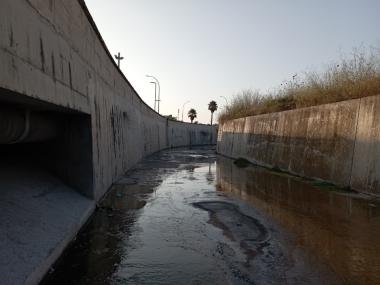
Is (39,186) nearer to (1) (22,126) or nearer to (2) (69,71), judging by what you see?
(1) (22,126)

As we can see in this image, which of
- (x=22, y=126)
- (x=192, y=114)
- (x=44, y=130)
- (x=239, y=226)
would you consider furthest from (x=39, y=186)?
(x=192, y=114)

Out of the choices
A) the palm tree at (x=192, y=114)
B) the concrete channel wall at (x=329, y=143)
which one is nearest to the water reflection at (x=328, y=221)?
the concrete channel wall at (x=329, y=143)

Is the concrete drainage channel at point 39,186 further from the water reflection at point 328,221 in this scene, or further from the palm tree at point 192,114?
the palm tree at point 192,114

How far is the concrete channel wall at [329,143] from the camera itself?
1195 cm

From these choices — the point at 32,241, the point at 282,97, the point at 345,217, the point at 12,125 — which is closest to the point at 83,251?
the point at 32,241

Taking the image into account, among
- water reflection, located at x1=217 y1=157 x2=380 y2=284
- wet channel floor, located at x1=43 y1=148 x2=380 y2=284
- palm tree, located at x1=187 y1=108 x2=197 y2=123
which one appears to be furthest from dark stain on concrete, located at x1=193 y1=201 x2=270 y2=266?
palm tree, located at x1=187 y1=108 x2=197 y2=123

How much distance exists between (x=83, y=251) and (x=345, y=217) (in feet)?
17.5

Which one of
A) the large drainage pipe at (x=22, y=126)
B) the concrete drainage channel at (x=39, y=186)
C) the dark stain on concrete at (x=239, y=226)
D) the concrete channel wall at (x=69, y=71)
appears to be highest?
the concrete channel wall at (x=69, y=71)

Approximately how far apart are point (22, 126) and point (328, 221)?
5.72m

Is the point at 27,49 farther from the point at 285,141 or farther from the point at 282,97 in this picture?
the point at 282,97

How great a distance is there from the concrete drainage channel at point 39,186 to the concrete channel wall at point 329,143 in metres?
7.51

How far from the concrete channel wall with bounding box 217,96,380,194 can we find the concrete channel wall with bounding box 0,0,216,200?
6.91 m

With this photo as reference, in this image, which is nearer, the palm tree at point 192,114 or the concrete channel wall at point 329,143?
the concrete channel wall at point 329,143

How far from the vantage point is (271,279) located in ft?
16.2
